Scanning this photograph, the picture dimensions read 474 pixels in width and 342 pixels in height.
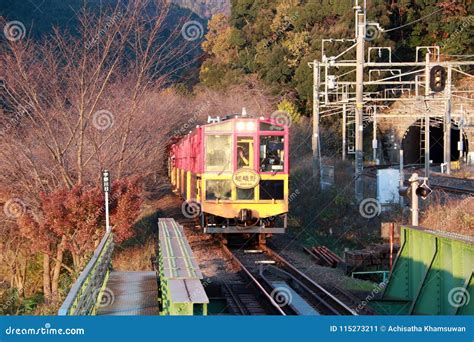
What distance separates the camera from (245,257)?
595 inches

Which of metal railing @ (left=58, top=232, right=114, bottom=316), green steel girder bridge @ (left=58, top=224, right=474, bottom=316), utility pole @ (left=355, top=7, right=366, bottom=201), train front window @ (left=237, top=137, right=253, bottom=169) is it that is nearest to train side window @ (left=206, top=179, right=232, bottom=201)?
train front window @ (left=237, top=137, right=253, bottom=169)

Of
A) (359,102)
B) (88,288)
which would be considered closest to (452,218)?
(359,102)

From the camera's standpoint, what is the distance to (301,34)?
124 ft

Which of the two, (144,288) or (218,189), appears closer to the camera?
(144,288)

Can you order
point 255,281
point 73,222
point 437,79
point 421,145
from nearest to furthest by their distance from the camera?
point 255,281 < point 73,222 < point 437,79 < point 421,145

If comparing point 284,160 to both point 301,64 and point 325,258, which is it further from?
point 301,64

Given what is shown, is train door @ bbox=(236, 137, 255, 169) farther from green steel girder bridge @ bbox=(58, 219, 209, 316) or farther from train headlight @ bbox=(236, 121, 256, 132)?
green steel girder bridge @ bbox=(58, 219, 209, 316)

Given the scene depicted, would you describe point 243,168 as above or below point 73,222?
above

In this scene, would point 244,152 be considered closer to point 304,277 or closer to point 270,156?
point 270,156

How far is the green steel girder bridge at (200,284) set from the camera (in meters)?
7.15

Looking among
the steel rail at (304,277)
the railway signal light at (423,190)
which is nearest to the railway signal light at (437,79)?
the steel rail at (304,277)

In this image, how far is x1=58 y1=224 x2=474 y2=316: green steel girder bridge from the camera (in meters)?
7.15

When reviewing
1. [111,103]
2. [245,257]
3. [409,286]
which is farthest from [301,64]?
[409,286]

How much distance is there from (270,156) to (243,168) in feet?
2.14
